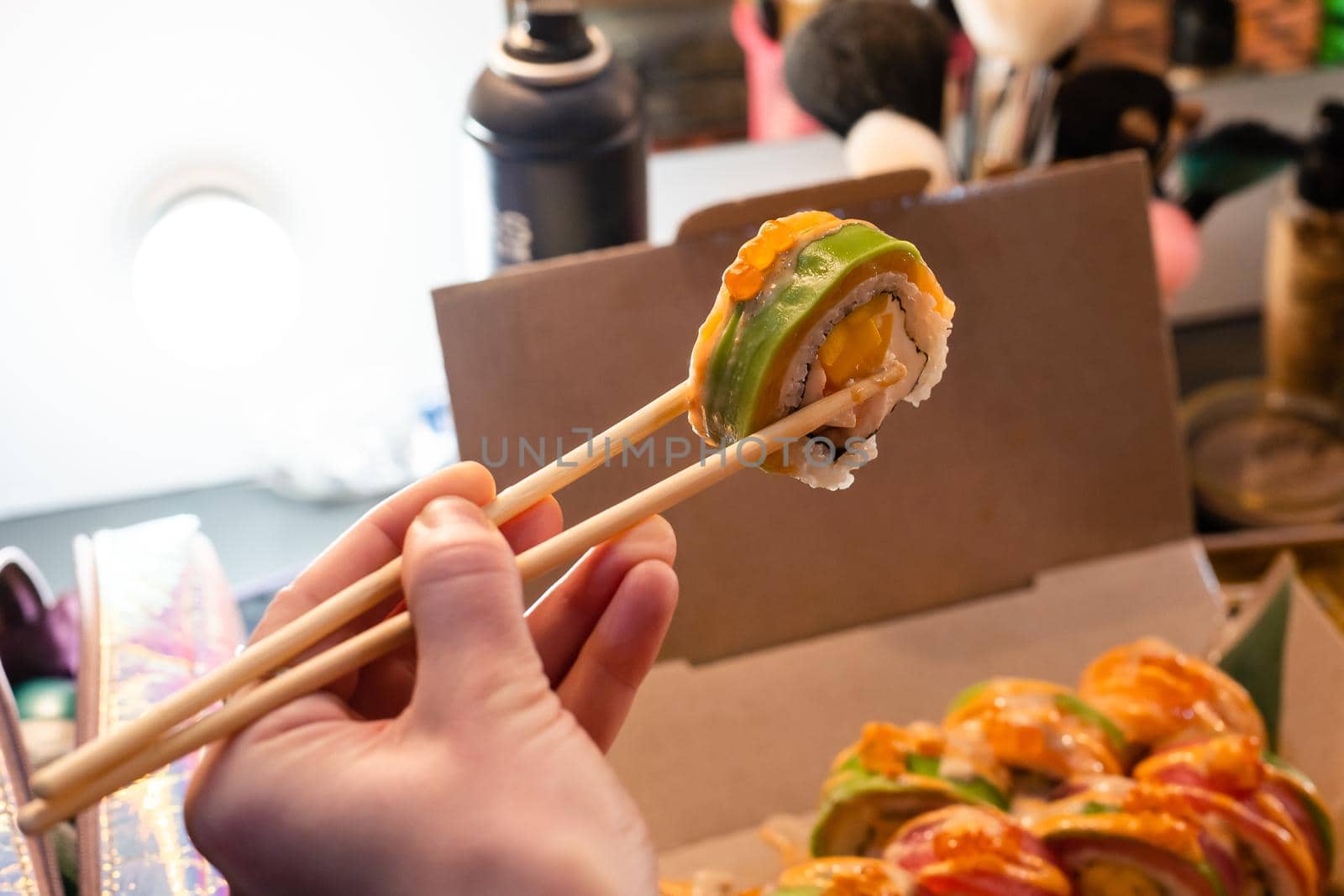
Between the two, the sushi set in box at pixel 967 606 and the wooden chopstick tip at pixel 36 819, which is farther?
the sushi set in box at pixel 967 606

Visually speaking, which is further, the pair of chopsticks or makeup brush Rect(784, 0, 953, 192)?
makeup brush Rect(784, 0, 953, 192)

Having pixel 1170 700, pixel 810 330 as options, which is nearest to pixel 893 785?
pixel 1170 700

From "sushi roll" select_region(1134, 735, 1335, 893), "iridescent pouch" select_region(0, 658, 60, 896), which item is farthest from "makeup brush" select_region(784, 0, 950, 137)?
"iridescent pouch" select_region(0, 658, 60, 896)

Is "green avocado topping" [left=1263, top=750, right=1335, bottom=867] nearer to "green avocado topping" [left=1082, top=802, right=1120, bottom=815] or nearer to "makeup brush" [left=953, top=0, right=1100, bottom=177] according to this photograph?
"green avocado topping" [left=1082, top=802, right=1120, bottom=815]

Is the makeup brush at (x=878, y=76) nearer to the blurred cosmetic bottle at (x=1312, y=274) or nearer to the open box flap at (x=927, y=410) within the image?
the open box flap at (x=927, y=410)

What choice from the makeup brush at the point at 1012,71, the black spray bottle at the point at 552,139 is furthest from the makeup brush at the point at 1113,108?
the black spray bottle at the point at 552,139

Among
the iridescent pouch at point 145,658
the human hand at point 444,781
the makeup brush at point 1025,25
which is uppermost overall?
the makeup brush at point 1025,25

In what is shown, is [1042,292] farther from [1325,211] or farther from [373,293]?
[373,293]

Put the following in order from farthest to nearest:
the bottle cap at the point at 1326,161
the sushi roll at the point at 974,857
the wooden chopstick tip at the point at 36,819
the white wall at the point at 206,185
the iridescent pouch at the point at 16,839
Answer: the bottle cap at the point at 1326,161 → the white wall at the point at 206,185 → the sushi roll at the point at 974,857 → the iridescent pouch at the point at 16,839 → the wooden chopstick tip at the point at 36,819
